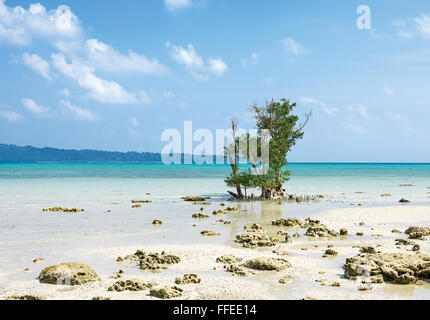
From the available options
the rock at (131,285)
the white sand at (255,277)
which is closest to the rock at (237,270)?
the white sand at (255,277)

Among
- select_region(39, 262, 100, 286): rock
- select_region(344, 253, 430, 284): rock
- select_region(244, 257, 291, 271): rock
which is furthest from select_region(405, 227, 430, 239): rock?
select_region(39, 262, 100, 286): rock

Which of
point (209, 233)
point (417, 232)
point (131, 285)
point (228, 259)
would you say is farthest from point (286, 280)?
point (417, 232)

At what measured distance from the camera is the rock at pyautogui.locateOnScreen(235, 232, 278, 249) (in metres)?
14.5

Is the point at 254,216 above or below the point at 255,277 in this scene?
below

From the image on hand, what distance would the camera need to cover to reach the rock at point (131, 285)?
936cm

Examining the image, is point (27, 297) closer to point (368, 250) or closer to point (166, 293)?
point (166, 293)

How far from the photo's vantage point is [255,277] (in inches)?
407

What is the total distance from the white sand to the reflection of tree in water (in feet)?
10.5

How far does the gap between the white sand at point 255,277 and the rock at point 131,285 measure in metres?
0.20

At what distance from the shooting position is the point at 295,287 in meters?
9.51

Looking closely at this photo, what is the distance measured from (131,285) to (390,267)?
6.52 m

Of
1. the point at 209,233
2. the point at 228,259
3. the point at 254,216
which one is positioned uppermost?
the point at 228,259
